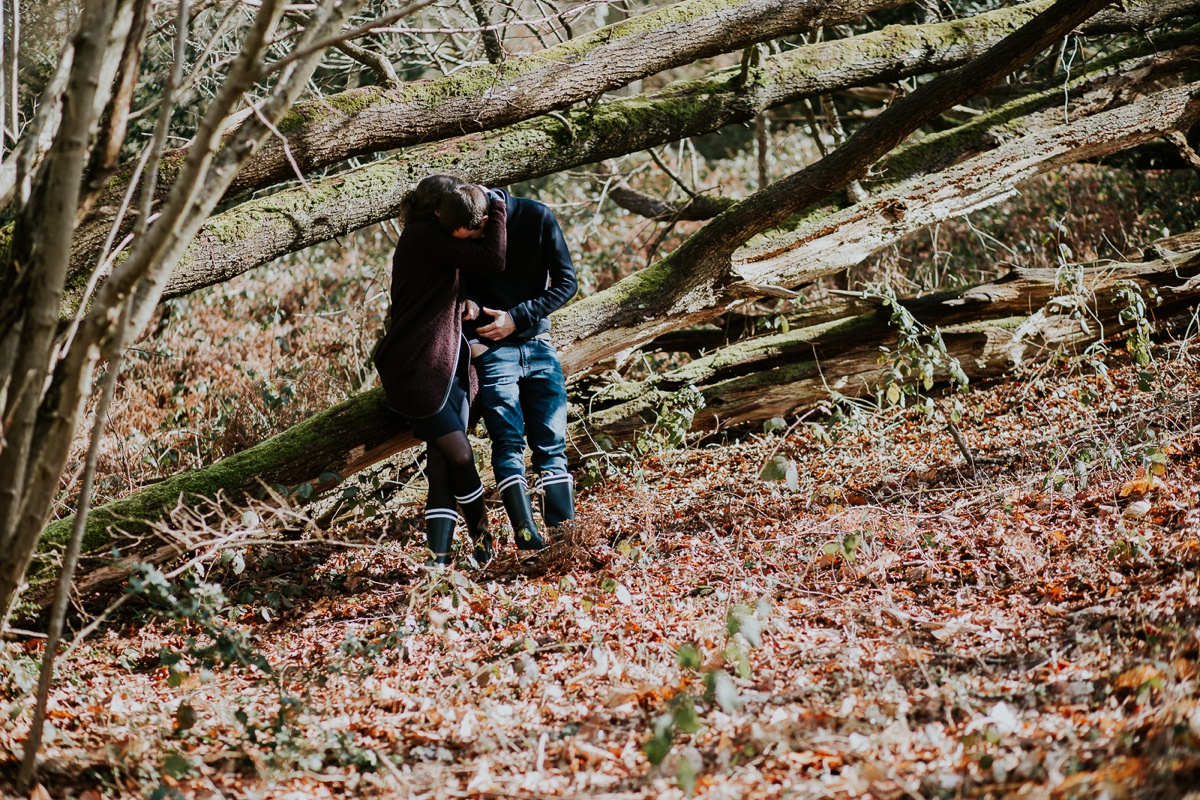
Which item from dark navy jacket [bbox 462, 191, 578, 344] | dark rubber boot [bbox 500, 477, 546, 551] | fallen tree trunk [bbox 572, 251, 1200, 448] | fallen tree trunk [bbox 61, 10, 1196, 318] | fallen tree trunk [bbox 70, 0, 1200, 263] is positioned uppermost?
fallen tree trunk [bbox 70, 0, 1200, 263]

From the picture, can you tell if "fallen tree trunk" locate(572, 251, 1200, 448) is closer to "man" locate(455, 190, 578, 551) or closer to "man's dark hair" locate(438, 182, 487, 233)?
"man" locate(455, 190, 578, 551)

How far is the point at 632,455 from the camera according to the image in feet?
20.8

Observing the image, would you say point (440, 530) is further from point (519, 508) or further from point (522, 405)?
point (522, 405)

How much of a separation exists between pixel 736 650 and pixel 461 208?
2.46 meters

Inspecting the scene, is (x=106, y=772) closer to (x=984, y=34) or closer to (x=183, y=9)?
(x=183, y=9)

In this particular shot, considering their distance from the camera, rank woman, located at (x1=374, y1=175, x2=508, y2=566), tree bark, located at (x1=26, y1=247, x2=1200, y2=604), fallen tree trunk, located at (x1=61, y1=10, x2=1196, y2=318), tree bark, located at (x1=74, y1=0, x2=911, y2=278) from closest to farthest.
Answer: woman, located at (x1=374, y1=175, x2=508, y2=566), tree bark, located at (x1=74, y1=0, x2=911, y2=278), fallen tree trunk, located at (x1=61, y1=10, x2=1196, y2=318), tree bark, located at (x1=26, y1=247, x2=1200, y2=604)

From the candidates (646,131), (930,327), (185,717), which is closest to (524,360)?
(646,131)

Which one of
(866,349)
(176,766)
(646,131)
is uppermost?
(646,131)

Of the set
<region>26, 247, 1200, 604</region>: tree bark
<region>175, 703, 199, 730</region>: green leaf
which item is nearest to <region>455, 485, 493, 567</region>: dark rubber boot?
<region>26, 247, 1200, 604</region>: tree bark

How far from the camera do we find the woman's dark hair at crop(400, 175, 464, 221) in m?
4.67

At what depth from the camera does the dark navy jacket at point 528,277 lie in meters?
5.05

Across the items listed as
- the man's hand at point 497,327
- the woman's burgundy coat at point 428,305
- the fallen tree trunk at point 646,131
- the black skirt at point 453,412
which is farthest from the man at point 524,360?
the fallen tree trunk at point 646,131

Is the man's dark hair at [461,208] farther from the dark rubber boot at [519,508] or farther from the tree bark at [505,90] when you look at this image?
the dark rubber boot at [519,508]

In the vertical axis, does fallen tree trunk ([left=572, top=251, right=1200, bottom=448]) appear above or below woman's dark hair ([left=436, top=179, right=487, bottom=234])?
below
